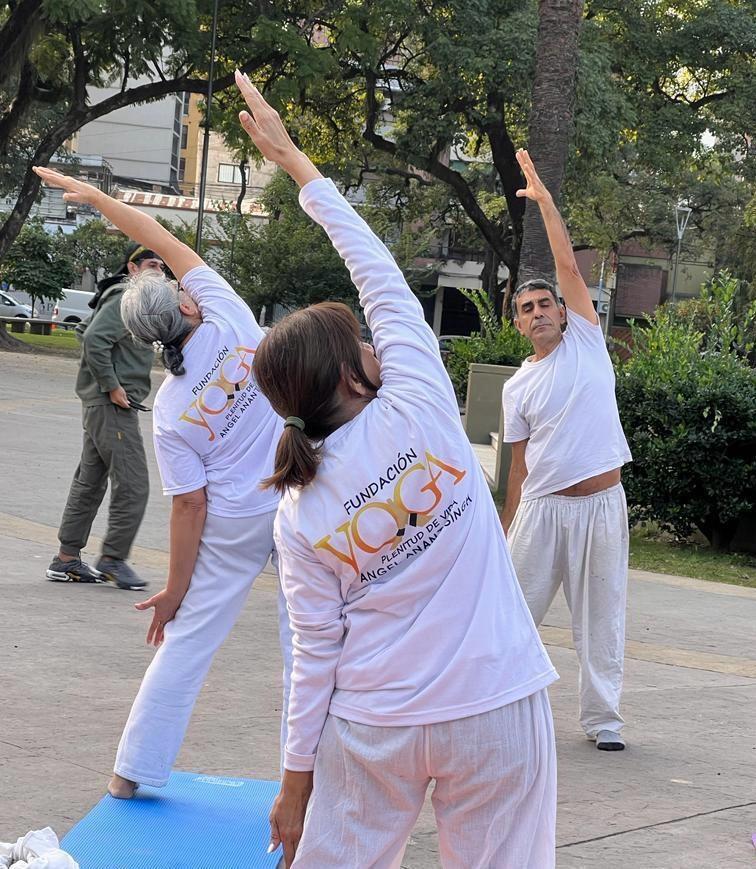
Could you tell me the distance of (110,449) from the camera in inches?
301

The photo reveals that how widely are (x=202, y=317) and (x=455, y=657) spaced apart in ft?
7.24

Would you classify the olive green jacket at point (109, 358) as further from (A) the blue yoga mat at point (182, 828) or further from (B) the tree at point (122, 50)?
(B) the tree at point (122, 50)

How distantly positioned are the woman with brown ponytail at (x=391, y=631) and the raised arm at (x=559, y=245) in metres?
2.47

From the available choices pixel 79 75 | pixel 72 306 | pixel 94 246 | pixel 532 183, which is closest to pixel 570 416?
pixel 532 183

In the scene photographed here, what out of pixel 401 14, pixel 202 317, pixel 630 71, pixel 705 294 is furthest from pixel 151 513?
pixel 630 71

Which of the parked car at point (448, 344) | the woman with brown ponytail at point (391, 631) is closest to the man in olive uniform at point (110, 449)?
the woman with brown ponytail at point (391, 631)

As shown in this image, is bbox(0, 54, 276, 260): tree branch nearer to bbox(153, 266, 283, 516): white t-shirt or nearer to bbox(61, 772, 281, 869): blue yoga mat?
bbox(153, 266, 283, 516): white t-shirt

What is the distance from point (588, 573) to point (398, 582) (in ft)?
9.51

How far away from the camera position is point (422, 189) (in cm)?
3888

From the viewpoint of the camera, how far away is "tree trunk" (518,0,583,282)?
43.3 ft

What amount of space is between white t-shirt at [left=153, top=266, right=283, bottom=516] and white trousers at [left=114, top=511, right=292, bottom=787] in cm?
11

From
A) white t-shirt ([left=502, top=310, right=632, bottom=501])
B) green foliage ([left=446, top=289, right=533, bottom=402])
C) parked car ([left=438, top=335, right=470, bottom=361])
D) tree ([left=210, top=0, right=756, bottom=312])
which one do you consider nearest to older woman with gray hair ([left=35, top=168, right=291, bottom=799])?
white t-shirt ([left=502, top=310, right=632, bottom=501])

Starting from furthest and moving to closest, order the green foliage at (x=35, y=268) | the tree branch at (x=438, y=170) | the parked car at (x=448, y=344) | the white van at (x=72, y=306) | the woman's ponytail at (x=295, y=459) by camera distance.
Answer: the white van at (x=72, y=306) → the green foliage at (x=35, y=268) → the tree branch at (x=438, y=170) → the parked car at (x=448, y=344) → the woman's ponytail at (x=295, y=459)

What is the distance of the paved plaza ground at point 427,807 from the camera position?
4.14m
